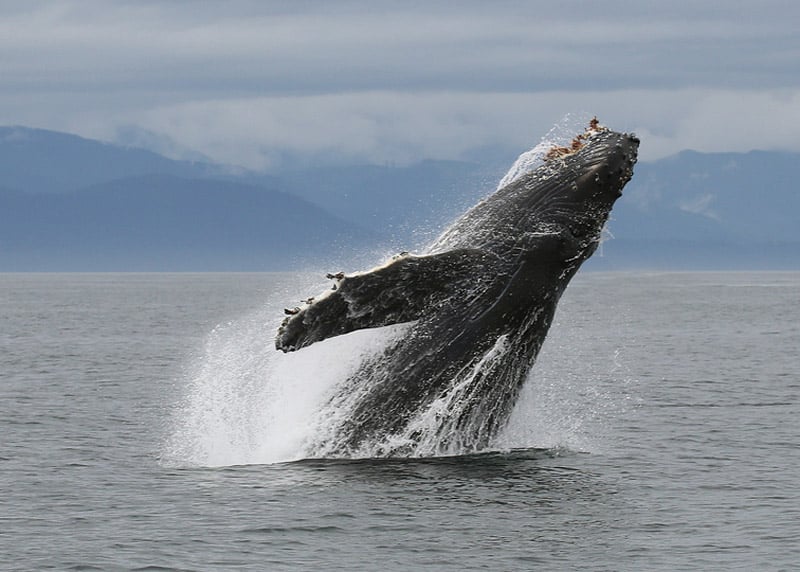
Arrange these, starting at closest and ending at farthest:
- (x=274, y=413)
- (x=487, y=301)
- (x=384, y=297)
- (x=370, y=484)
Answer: (x=384, y=297) → (x=370, y=484) → (x=487, y=301) → (x=274, y=413)

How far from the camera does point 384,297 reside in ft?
49.6

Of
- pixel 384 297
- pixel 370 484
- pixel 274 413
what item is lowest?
pixel 370 484

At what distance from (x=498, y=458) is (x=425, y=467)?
1154 mm

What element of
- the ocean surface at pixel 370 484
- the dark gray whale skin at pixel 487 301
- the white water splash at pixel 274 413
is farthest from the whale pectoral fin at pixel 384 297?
the ocean surface at pixel 370 484

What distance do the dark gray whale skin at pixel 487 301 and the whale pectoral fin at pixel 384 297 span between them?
24mm

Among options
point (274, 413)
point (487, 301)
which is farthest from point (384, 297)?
point (274, 413)

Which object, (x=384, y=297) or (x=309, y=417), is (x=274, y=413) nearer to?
(x=309, y=417)

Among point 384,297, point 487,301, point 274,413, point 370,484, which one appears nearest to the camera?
point 384,297

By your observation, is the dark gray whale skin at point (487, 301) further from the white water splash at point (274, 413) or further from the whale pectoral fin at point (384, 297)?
the white water splash at point (274, 413)

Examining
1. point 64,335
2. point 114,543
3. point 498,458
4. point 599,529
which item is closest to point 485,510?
point 599,529

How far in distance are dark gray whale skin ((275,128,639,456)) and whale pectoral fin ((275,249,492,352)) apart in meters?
0.02

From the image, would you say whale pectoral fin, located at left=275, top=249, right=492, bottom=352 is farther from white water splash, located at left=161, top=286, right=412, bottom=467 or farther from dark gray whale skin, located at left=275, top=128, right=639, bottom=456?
white water splash, located at left=161, top=286, right=412, bottom=467

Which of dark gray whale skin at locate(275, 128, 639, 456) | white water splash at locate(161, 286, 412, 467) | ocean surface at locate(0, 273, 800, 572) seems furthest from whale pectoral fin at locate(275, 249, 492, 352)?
ocean surface at locate(0, 273, 800, 572)

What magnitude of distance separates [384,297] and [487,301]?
4.87ft
